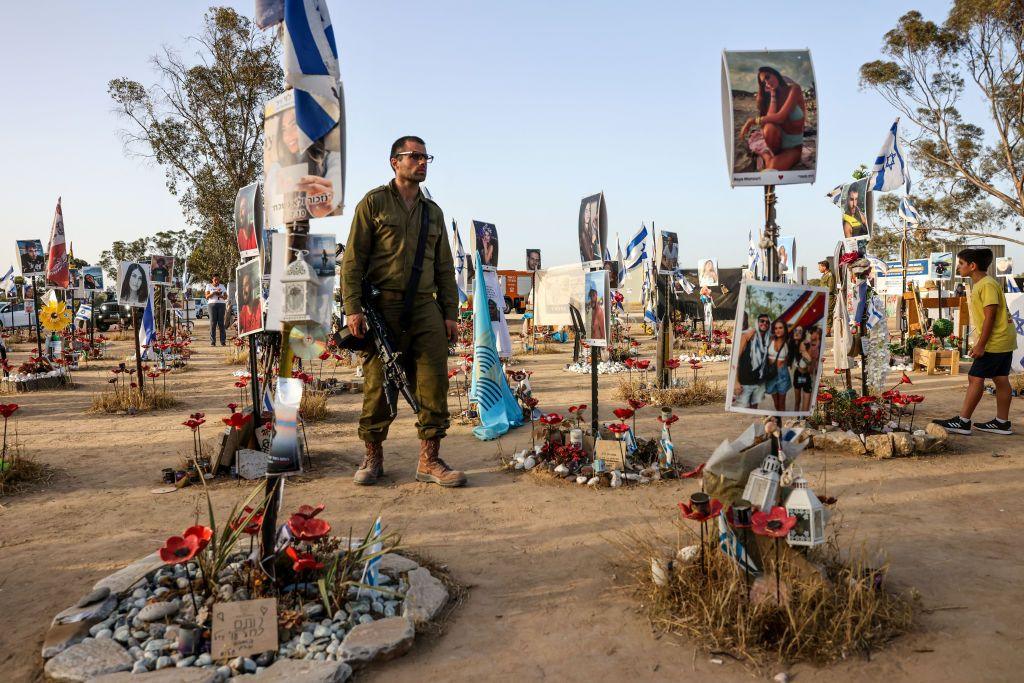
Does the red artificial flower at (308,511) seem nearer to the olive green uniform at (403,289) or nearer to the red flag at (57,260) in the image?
the olive green uniform at (403,289)

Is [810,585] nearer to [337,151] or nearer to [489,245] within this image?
[337,151]

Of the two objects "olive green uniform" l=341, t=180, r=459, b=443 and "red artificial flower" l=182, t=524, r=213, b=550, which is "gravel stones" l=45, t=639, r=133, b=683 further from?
"olive green uniform" l=341, t=180, r=459, b=443

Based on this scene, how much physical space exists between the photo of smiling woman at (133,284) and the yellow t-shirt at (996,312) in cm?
962

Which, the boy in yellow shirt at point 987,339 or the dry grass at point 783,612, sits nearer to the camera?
the dry grass at point 783,612

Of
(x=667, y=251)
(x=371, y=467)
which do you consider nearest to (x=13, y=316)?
(x=667, y=251)

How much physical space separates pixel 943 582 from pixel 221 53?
23.5 m

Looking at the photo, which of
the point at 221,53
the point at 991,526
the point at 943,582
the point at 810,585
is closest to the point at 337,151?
the point at 810,585

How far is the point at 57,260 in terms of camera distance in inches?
487

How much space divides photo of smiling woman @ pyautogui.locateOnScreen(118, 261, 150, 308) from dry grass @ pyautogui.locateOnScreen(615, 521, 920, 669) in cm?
839

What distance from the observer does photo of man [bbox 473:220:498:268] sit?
9938mm

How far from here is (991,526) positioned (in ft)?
12.5

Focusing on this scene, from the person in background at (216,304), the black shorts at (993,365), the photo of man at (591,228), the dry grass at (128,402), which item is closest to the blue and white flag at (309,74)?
the photo of man at (591,228)

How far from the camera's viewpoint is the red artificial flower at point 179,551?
2396mm

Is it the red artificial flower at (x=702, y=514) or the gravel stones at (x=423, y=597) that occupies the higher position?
the red artificial flower at (x=702, y=514)
